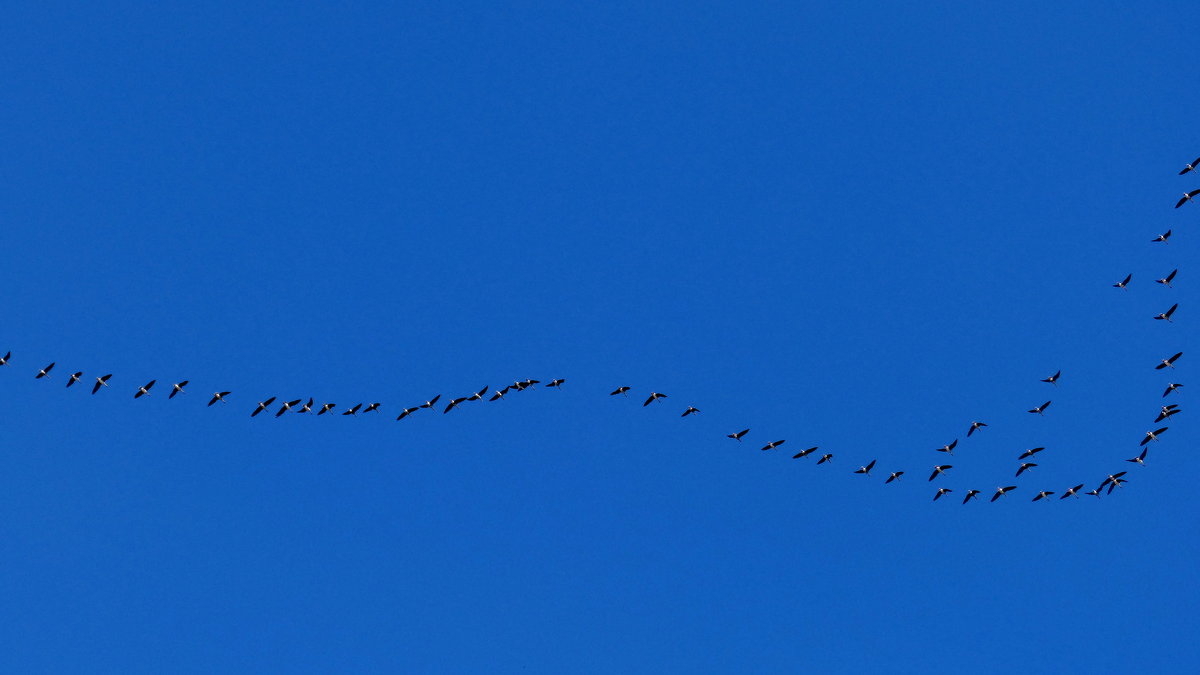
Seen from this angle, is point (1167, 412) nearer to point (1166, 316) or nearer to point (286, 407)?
point (1166, 316)

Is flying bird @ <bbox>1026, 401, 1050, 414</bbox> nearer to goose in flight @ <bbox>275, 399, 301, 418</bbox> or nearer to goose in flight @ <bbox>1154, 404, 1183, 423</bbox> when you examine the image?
goose in flight @ <bbox>1154, 404, 1183, 423</bbox>

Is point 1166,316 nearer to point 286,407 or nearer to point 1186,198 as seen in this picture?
point 1186,198

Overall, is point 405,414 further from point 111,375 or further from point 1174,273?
point 1174,273

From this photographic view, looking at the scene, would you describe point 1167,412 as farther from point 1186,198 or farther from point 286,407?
point 286,407

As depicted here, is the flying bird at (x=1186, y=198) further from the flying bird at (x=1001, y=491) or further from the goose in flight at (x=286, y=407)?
the goose in flight at (x=286, y=407)

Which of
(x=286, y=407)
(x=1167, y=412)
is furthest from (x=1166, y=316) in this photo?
(x=286, y=407)

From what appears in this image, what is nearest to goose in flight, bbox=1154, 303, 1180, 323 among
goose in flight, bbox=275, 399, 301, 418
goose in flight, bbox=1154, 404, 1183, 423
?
goose in flight, bbox=1154, 404, 1183, 423

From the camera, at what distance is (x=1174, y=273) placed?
342 feet

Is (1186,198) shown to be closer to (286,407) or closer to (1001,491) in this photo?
(1001,491)

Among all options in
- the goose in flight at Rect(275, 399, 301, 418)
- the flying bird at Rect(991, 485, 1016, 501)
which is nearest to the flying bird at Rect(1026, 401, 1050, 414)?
the flying bird at Rect(991, 485, 1016, 501)

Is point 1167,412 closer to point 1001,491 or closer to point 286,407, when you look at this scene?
point 1001,491

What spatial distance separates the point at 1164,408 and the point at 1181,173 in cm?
1797

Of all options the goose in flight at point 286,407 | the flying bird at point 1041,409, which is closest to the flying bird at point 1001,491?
the flying bird at point 1041,409

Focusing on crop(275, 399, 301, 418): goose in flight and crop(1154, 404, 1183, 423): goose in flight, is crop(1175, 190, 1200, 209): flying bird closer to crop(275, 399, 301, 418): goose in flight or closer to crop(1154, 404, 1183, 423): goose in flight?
crop(1154, 404, 1183, 423): goose in flight
